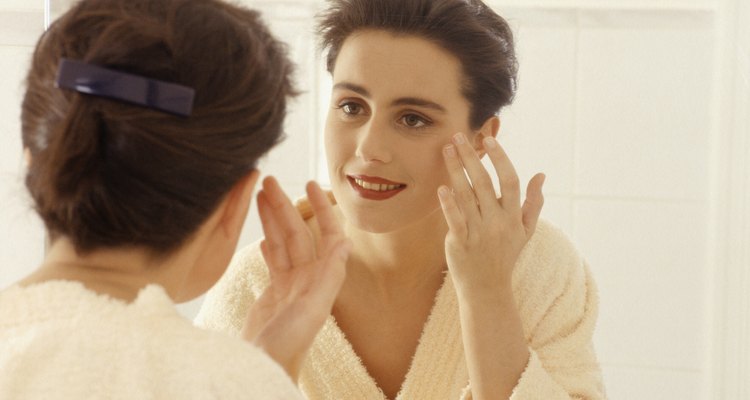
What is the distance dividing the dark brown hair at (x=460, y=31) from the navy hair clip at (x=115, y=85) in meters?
0.49

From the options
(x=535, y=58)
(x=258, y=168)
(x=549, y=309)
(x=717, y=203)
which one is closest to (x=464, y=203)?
(x=549, y=309)

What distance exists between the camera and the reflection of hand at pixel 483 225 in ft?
3.10

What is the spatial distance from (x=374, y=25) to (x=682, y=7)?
494 mm

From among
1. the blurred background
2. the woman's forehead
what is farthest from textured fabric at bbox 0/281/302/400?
the blurred background

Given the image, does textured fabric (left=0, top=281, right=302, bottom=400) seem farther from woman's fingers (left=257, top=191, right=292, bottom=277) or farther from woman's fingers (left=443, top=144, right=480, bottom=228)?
woman's fingers (left=443, top=144, right=480, bottom=228)

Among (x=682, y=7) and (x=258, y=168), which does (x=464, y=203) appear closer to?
(x=258, y=168)

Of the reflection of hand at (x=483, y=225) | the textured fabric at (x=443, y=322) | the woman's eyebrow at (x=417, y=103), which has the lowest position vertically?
the textured fabric at (x=443, y=322)

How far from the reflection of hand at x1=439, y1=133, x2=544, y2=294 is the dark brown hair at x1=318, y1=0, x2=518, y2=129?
0.13 meters

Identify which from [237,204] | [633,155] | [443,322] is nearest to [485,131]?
[443,322]

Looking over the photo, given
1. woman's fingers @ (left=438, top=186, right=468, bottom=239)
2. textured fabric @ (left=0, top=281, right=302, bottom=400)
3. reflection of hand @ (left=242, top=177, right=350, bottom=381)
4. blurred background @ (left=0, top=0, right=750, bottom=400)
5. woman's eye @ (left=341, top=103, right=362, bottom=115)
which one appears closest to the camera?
textured fabric @ (left=0, top=281, right=302, bottom=400)

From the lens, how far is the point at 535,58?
132 cm

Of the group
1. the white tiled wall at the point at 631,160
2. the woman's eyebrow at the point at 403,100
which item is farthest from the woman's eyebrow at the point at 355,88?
the white tiled wall at the point at 631,160

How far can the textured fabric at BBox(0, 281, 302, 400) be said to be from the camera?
0.56 metres

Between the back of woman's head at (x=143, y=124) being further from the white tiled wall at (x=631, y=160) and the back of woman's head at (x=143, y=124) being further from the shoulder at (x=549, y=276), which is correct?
the white tiled wall at (x=631, y=160)
